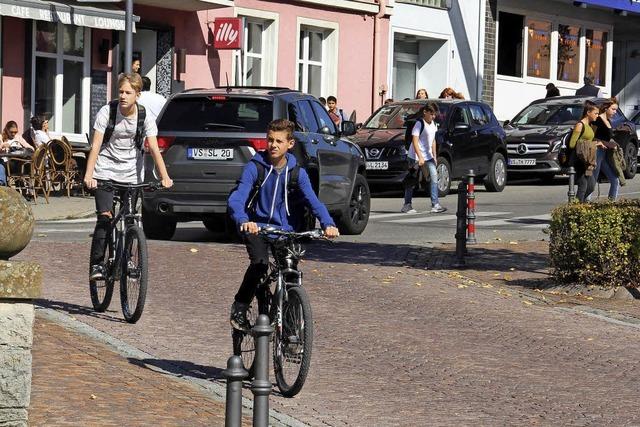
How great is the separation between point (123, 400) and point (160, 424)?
63cm

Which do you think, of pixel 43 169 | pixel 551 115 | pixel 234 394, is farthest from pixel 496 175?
pixel 234 394

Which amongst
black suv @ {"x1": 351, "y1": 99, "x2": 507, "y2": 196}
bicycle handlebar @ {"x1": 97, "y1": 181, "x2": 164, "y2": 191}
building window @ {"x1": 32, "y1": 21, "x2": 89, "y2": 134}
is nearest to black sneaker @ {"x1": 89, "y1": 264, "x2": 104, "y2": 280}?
bicycle handlebar @ {"x1": 97, "y1": 181, "x2": 164, "y2": 191}

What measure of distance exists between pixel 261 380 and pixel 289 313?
3.31 m

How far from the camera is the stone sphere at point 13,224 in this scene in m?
7.02

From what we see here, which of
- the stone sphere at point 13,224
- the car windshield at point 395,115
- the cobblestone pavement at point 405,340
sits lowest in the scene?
the cobblestone pavement at point 405,340

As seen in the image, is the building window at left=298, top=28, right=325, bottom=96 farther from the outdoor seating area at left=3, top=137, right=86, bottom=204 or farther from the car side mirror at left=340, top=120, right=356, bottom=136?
the car side mirror at left=340, top=120, right=356, bottom=136

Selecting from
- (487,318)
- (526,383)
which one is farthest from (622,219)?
(526,383)

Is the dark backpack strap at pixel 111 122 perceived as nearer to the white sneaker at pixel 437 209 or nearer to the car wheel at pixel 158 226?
the car wheel at pixel 158 226

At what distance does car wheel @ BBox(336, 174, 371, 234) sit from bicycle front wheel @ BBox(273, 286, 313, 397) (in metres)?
10.3

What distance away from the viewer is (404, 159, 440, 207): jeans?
80.9ft

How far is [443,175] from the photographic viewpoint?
91.8 ft

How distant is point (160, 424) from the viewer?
27.2 feet

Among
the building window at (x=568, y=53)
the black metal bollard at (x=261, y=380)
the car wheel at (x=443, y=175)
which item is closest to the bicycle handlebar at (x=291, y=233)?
the black metal bollard at (x=261, y=380)

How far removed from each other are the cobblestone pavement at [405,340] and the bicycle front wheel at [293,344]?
149mm
